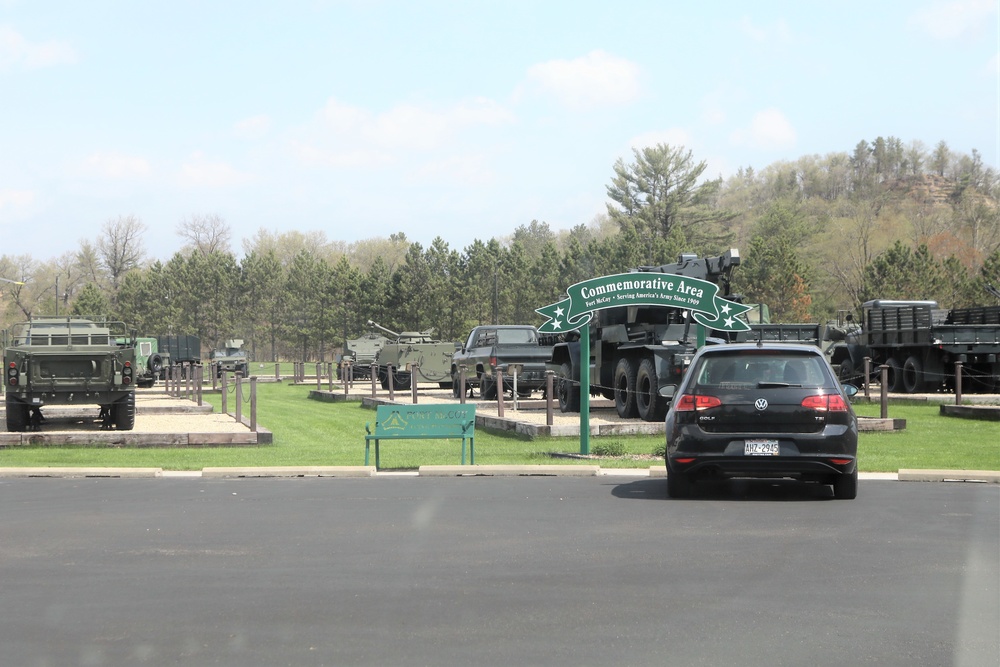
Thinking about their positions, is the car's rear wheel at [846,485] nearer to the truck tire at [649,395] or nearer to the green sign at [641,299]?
the green sign at [641,299]

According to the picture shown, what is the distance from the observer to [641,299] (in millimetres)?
17609

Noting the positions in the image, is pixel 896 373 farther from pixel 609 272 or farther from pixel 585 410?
pixel 609 272

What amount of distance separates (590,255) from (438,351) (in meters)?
36.7

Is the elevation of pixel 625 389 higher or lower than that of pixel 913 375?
lower

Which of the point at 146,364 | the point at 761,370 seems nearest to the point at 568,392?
the point at 761,370

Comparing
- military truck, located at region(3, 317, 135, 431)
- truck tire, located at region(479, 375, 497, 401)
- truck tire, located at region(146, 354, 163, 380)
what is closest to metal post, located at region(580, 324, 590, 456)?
military truck, located at region(3, 317, 135, 431)

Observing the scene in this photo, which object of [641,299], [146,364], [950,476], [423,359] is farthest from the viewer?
[146,364]

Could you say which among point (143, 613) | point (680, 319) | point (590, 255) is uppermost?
point (590, 255)

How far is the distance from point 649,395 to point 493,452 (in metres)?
4.19

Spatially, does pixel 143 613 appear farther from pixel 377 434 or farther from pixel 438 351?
pixel 438 351

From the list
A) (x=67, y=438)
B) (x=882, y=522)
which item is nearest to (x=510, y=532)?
(x=882, y=522)

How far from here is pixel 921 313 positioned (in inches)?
1212

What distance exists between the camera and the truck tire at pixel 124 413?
65.5 ft

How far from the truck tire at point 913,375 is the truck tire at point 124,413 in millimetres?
18820
